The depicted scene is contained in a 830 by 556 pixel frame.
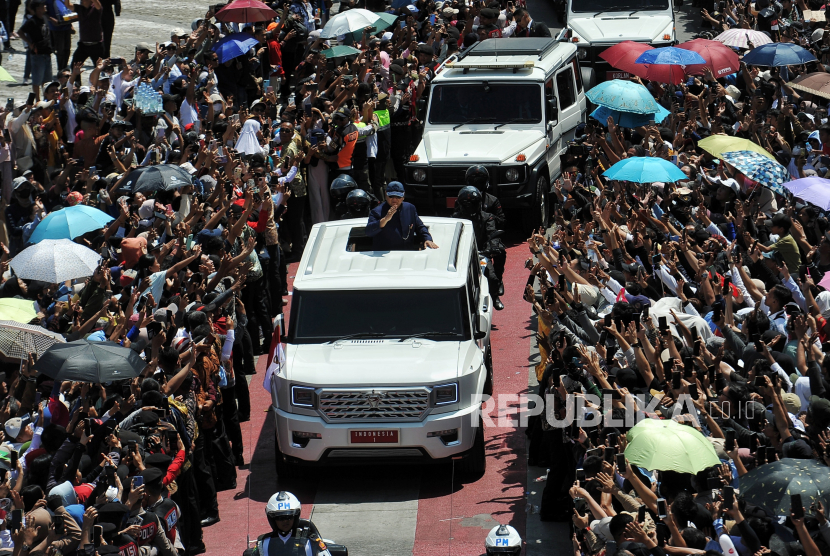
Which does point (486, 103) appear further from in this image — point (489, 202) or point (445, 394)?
point (445, 394)

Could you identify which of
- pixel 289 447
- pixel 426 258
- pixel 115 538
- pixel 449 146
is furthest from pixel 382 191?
pixel 115 538

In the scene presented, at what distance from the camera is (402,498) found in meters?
11.7

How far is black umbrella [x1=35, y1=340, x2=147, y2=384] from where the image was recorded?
9438 millimetres

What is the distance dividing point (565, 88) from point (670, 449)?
42.1 feet

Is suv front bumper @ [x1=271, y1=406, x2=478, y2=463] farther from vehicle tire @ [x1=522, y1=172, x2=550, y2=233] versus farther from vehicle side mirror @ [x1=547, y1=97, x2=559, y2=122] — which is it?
vehicle side mirror @ [x1=547, y1=97, x2=559, y2=122]

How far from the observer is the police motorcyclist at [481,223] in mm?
15570

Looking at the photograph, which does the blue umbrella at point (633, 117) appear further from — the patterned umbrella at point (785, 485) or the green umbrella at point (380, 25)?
the patterned umbrella at point (785, 485)

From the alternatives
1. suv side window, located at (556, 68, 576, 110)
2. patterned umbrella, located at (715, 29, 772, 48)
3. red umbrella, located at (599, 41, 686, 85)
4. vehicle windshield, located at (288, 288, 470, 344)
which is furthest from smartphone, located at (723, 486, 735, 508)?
patterned umbrella, located at (715, 29, 772, 48)

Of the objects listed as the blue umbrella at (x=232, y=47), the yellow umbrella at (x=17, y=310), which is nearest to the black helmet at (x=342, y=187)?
the blue umbrella at (x=232, y=47)

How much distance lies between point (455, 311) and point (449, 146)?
7013 mm

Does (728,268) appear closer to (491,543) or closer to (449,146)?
(491,543)

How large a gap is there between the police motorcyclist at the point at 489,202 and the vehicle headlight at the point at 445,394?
4.38m

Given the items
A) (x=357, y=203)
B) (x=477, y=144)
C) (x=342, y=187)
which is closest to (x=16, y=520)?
(x=357, y=203)

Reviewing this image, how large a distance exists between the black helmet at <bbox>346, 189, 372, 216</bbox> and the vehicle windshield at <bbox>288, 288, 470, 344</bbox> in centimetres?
348
